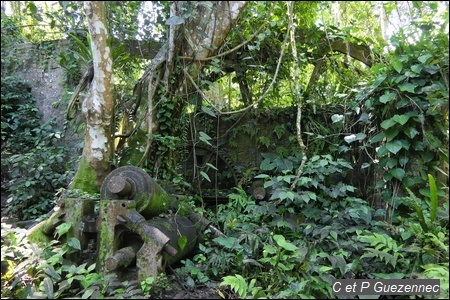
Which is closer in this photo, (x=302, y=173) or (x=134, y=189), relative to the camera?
(x=134, y=189)

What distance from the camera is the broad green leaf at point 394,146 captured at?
3.72 meters

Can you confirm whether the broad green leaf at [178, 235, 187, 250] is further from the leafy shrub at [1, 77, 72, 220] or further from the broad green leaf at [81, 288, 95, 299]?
the leafy shrub at [1, 77, 72, 220]

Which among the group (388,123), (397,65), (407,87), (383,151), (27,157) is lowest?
(27,157)

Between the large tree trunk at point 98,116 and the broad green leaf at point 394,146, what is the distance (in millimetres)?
3099

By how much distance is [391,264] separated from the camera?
301 centimetres

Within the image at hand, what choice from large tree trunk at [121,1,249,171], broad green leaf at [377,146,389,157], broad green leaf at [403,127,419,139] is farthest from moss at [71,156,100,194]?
broad green leaf at [403,127,419,139]

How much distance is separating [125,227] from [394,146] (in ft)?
9.67

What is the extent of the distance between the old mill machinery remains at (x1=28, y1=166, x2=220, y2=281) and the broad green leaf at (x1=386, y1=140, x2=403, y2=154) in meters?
2.40

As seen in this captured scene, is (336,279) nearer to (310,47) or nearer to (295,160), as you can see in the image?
(295,160)

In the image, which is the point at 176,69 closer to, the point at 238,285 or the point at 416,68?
the point at 238,285

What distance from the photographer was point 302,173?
440 centimetres

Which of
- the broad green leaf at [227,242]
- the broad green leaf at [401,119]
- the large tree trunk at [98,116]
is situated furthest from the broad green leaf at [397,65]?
the large tree trunk at [98,116]

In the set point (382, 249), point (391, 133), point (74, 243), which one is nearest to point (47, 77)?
point (74, 243)

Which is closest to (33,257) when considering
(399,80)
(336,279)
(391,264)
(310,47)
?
(336,279)
